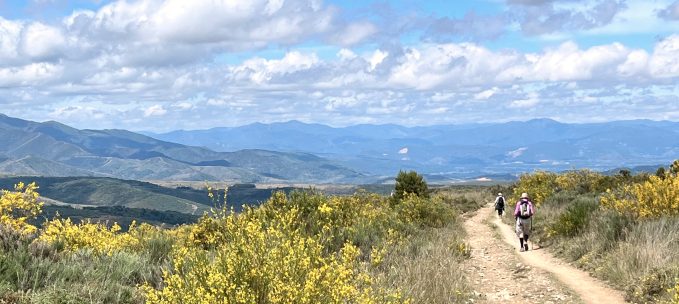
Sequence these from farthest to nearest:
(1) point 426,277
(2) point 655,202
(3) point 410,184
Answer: (3) point 410,184, (2) point 655,202, (1) point 426,277

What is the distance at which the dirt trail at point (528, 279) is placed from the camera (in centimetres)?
1044

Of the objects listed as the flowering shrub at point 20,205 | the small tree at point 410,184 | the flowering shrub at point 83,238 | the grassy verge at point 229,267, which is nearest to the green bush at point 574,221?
the grassy verge at point 229,267

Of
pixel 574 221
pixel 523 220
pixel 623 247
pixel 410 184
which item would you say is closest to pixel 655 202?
pixel 623 247

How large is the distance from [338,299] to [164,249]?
5.86 metres

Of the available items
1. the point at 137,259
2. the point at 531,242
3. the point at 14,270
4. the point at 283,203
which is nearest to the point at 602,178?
the point at 531,242

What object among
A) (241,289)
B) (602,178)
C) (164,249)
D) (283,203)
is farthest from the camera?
(602,178)

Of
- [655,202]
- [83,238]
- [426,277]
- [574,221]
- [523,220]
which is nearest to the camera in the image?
[426,277]

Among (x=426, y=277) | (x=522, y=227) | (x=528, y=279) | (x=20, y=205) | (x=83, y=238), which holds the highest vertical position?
(x=20, y=205)

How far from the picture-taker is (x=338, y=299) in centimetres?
526

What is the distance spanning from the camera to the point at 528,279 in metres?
12.5

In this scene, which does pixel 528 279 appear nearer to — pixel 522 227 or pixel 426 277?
pixel 426 277

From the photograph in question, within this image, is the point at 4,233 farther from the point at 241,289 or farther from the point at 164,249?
the point at 241,289

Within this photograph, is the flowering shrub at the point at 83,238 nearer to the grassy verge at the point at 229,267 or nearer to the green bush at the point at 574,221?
the grassy verge at the point at 229,267

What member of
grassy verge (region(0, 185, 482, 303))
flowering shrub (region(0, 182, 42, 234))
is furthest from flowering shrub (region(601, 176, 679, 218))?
flowering shrub (region(0, 182, 42, 234))
